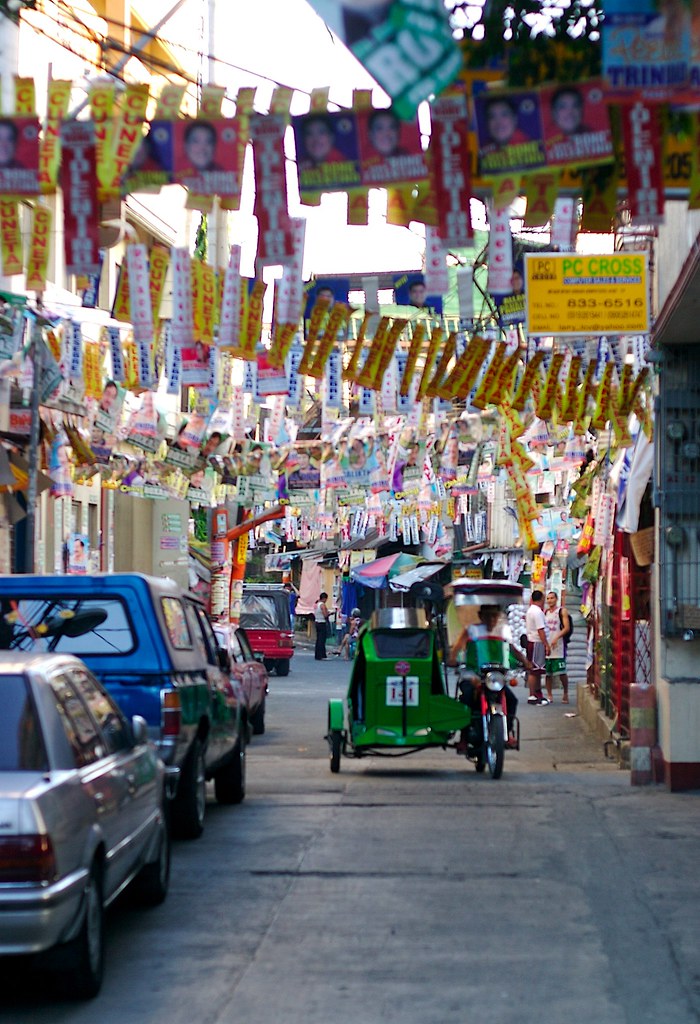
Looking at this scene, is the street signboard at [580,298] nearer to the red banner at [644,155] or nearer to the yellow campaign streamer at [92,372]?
the red banner at [644,155]

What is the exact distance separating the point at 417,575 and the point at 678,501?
1232 inches

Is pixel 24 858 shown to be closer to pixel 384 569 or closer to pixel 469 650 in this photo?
pixel 469 650

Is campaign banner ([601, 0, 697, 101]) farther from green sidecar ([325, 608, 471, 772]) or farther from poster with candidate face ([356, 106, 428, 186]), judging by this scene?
green sidecar ([325, 608, 471, 772])

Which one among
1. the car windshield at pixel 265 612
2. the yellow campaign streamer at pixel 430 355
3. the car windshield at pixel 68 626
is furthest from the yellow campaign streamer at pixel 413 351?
the car windshield at pixel 265 612

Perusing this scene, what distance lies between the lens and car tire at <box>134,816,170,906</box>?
8203 millimetres

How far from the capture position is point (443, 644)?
1584 centimetres

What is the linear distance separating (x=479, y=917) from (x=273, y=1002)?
6.62 ft

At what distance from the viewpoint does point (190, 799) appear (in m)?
10.8

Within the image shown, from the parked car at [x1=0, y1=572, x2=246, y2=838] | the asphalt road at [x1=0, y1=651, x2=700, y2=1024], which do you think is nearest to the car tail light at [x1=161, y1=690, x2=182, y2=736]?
the parked car at [x1=0, y1=572, x2=246, y2=838]

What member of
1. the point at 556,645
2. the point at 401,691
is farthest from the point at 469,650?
the point at 556,645

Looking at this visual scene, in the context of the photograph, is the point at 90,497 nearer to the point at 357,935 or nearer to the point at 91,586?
the point at 91,586

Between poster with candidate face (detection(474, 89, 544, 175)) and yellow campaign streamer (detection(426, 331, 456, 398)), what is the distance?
6.33 metres

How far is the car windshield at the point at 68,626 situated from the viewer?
34.1ft

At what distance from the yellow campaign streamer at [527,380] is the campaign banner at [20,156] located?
8027 mm
